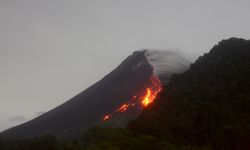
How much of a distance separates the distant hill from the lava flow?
8531 millimetres

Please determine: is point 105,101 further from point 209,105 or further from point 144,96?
point 209,105

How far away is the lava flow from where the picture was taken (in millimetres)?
49531

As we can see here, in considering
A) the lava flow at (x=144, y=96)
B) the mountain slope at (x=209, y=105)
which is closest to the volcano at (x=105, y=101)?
the lava flow at (x=144, y=96)

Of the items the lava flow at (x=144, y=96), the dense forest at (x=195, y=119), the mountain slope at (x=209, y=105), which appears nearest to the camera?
the dense forest at (x=195, y=119)

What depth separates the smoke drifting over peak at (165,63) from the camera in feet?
202

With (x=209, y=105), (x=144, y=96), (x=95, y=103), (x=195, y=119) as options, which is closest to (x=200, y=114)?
(x=195, y=119)

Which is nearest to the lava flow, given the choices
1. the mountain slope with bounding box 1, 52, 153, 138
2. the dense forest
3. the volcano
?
the volcano

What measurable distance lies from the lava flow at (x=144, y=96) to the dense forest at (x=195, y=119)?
340 inches

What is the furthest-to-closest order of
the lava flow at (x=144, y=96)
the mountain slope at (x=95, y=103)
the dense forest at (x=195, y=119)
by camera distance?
1. the mountain slope at (x=95, y=103)
2. the lava flow at (x=144, y=96)
3. the dense forest at (x=195, y=119)

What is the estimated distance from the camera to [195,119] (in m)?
30.3

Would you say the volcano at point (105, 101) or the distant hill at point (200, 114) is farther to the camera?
the volcano at point (105, 101)

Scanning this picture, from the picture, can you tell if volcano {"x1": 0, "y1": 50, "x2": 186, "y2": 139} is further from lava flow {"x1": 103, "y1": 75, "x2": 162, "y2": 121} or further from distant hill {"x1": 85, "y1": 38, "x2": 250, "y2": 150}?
distant hill {"x1": 85, "y1": 38, "x2": 250, "y2": 150}

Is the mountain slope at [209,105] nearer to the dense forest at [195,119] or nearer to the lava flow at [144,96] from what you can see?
the dense forest at [195,119]

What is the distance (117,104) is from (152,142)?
36385 mm
